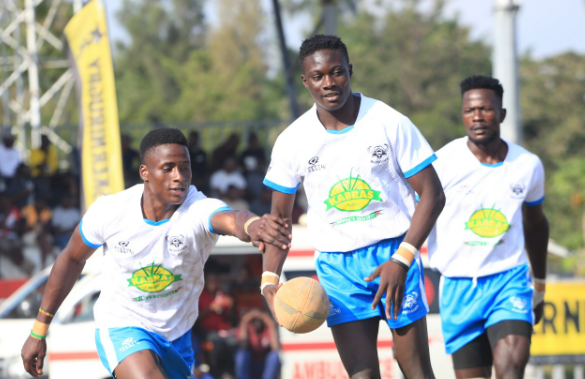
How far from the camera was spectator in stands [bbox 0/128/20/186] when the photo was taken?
14.6m

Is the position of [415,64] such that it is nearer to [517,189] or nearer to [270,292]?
[517,189]

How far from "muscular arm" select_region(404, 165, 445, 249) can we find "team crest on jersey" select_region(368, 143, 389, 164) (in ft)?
0.59

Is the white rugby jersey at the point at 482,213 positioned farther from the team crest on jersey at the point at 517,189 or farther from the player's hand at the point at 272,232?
the player's hand at the point at 272,232

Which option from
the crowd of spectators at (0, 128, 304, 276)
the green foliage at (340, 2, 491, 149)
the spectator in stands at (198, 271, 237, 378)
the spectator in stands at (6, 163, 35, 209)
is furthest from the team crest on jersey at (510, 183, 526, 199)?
the green foliage at (340, 2, 491, 149)

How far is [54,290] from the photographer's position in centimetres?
492

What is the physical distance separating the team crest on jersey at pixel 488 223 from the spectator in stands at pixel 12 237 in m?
9.76

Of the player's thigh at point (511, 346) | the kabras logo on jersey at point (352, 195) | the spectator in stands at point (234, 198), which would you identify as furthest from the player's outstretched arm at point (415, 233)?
the spectator in stands at point (234, 198)

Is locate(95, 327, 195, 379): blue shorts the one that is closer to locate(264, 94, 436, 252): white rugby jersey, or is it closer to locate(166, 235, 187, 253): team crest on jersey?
locate(166, 235, 187, 253): team crest on jersey

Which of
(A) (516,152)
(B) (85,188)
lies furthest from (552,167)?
(A) (516,152)

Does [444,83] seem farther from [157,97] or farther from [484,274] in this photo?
[484,274]

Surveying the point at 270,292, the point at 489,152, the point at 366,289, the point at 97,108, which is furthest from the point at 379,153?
the point at 97,108

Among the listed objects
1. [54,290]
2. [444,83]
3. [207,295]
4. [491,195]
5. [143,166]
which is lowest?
[207,295]

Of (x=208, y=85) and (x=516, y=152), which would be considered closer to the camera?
(x=516, y=152)

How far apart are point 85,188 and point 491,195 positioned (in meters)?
6.78
